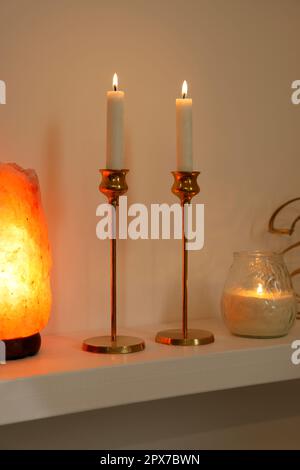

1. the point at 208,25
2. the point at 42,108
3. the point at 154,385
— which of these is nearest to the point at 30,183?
the point at 42,108

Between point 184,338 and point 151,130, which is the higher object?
point 151,130

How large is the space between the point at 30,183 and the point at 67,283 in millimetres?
180

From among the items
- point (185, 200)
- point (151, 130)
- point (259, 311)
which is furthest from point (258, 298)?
point (151, 130)

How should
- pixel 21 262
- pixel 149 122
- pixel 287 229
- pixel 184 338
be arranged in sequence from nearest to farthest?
pixel 21 262 < pixel 184 338 < pixel 149 122 < pixel 287 229

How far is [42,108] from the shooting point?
862 mm

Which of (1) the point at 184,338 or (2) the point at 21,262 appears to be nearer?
(2) the point at 21,262

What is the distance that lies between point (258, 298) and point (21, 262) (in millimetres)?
298

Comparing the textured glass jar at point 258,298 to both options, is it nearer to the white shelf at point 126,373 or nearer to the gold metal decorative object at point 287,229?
the white shelf at point 126,373

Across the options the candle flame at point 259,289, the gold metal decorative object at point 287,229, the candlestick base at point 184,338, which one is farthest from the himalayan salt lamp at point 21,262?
the gold metal decorative object at point 287,229

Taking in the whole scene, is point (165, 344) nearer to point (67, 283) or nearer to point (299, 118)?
point (67, 283)

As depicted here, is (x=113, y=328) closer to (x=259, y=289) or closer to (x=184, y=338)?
(x=184, y=338)

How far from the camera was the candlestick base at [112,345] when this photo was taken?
2.60 ft

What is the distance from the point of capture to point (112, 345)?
80cm

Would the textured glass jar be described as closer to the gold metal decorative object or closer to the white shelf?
the white shelf
